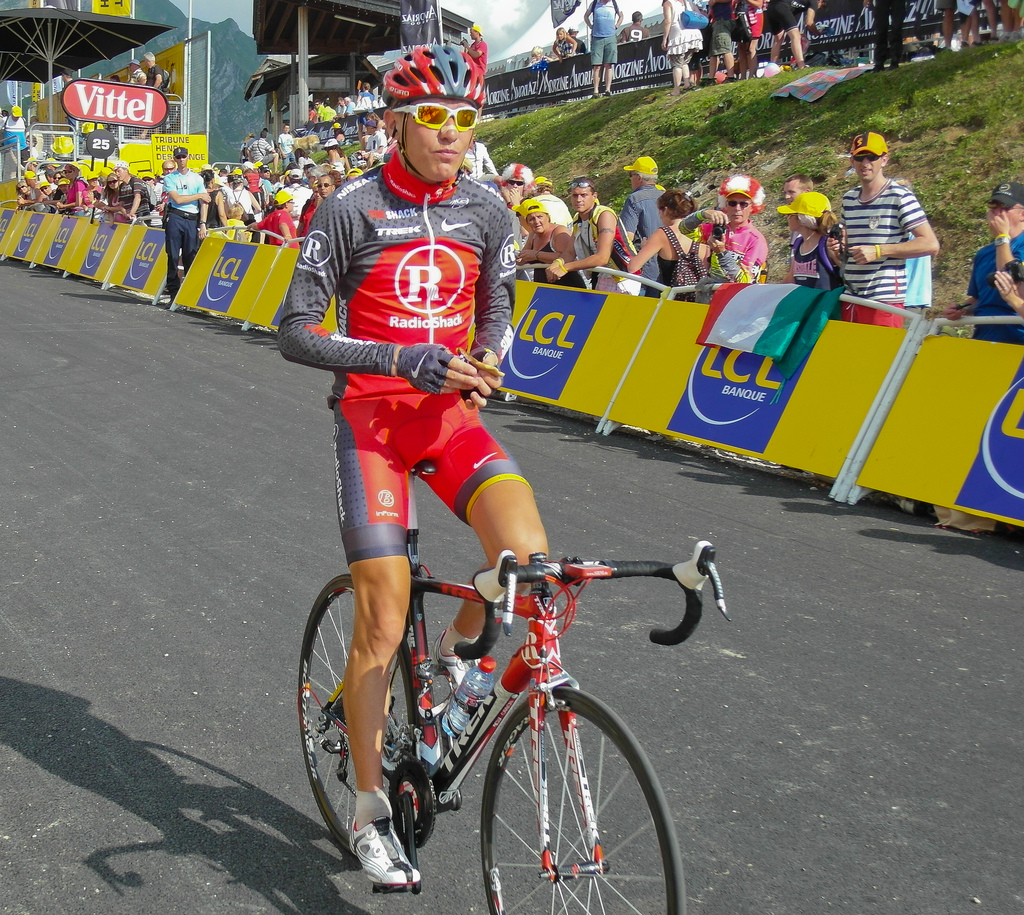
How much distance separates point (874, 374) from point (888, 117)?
1010cm

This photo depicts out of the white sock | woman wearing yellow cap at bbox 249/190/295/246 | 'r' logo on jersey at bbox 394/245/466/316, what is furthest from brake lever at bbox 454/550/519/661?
woman wearing yellow cap at bbox 249/190/295/246

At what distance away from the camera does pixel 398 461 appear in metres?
3.24

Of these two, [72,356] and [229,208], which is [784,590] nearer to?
[72,356]

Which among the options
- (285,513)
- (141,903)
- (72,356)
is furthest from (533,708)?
(72,356)

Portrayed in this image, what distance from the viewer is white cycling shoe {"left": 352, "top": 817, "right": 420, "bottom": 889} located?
120 inches

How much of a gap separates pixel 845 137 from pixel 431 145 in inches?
608

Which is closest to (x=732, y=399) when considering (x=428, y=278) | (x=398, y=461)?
(x=428, y=278)

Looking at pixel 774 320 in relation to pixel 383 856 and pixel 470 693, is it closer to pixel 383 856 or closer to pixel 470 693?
pixel 470 693

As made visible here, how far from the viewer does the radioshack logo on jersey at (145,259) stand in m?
19.5

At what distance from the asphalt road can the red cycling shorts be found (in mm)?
1081

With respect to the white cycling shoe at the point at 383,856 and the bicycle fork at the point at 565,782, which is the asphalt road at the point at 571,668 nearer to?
the white cycling shoe at the point at 383,856

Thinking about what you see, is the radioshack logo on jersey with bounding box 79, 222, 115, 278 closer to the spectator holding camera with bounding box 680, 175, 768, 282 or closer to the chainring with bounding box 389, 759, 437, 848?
the spectator holding camera with bounding box 680, 175, 768, 282

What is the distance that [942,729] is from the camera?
4.34 m

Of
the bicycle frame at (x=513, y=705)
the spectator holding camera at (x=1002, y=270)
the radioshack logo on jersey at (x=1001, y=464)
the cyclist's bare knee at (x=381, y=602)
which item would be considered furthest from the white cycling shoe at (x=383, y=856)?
the spectator holding camera at (x=1002, y=270)
